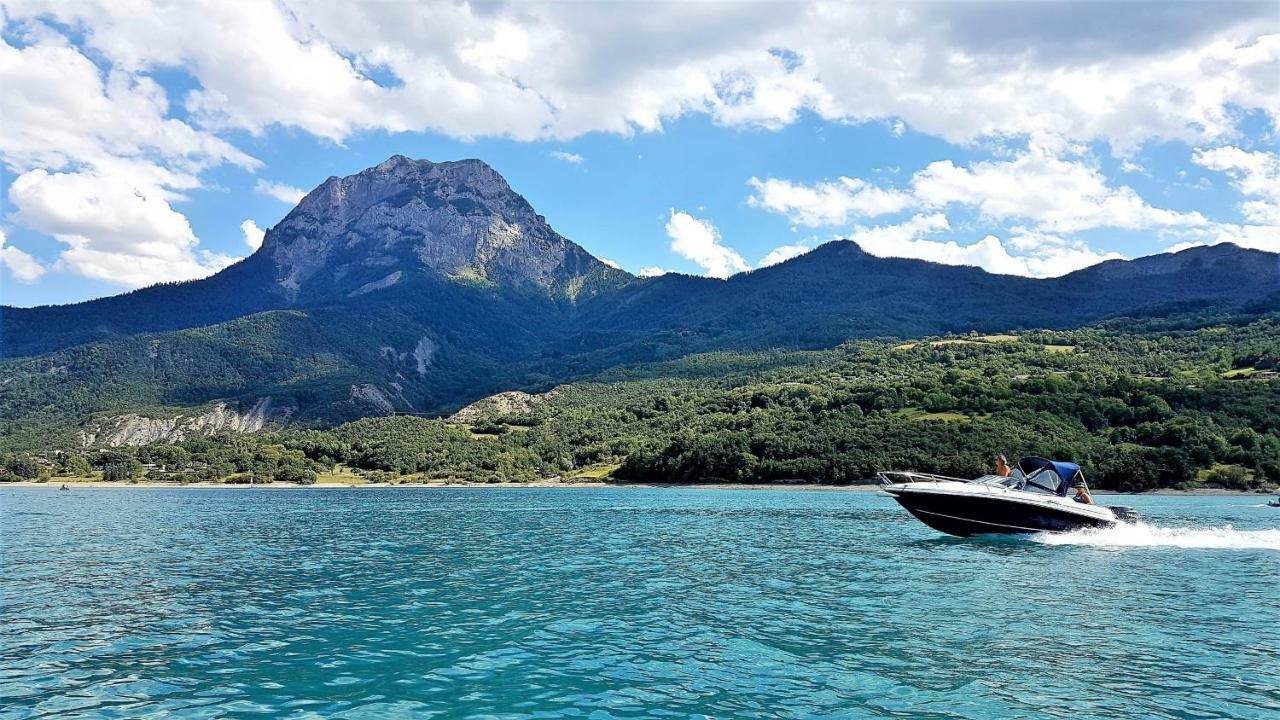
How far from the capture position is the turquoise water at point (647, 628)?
18.6m

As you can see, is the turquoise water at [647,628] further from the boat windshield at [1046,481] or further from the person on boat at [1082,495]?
the boat windshield at [1046,481]

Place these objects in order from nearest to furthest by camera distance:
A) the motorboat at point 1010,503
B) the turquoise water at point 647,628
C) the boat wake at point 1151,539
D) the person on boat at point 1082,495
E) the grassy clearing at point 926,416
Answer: the turquoise water at point 647,628
the motorboat at point 1010,503
the boat wake at point 1151,539
the person on boat at point 1082,495
the grassy clearing at point 926,416

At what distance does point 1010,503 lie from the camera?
167 feet

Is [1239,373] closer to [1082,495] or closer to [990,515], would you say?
[1082,495]

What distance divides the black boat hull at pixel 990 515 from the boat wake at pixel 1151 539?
517 mm

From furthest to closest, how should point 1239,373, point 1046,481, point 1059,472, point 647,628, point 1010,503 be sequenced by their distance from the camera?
1. point 1239,373
2. point 1046,481
3. point 1059,472
4. point 1010,503
5. point 647,628

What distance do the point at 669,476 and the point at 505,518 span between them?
9997 centimetres

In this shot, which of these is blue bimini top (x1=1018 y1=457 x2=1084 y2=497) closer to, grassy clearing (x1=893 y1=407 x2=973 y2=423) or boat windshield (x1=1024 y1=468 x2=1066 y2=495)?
boat windshield (x1=1024 y1=468 x2=1066 y2=495)

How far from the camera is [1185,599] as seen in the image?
32.5m

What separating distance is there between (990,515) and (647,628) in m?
33.6

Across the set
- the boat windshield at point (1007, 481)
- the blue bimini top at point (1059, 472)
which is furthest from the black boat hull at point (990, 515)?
the boat windshield at point (1007, 481)

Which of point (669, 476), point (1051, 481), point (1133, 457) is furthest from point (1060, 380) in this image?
point (1051, 481)

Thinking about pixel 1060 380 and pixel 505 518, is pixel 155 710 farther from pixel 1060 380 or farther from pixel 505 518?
pixel 1060 380

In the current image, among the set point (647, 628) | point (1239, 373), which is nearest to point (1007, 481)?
point (647, 628)
